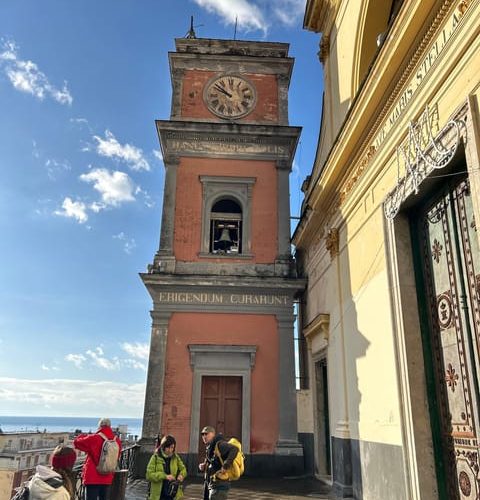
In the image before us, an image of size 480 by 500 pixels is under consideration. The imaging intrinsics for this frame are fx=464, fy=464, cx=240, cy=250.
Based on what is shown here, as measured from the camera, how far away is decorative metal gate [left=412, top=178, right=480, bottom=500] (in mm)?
4773

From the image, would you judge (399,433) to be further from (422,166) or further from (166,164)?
(166,164)

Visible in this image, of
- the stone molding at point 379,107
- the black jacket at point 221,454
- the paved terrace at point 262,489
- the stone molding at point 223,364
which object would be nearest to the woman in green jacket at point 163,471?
the black jacket at point 221,454

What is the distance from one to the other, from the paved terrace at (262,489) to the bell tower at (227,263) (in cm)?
94

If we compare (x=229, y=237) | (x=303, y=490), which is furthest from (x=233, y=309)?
(x=303, y=490)

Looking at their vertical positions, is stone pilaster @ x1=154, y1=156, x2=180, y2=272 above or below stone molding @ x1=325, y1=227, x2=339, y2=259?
above

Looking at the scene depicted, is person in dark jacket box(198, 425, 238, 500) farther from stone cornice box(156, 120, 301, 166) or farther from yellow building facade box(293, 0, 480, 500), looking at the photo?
stone cornice box(156, 120, 301, 166)

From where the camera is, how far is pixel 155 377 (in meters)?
11.5

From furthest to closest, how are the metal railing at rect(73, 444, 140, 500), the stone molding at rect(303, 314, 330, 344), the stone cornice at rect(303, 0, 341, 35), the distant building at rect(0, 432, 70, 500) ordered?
the distant building at rect(0, 432, 70, 500) → the stone cornice at rect(303, 0, 341, 35) → the stone molding at rect(303, 314, 330, 344) → the metal railing at rect(73, 444, 140, 500)

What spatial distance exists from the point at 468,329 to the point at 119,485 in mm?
5670

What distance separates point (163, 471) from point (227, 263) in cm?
781

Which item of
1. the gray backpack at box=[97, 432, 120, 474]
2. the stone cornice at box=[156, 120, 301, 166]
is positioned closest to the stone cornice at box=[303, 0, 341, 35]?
the stone cornice at box=[156, 120, 301, 166]

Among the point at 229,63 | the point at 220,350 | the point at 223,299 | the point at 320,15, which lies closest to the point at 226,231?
the point at 223,299

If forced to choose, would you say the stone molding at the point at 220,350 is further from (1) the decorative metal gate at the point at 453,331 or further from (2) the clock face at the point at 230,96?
(2) the clock face at the point at 230,96

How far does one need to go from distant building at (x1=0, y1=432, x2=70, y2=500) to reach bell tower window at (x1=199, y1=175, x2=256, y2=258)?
6.60 metres
